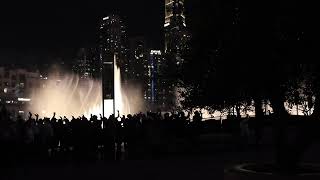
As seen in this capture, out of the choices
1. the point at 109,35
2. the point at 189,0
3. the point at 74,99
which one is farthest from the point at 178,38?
the point at 109,35

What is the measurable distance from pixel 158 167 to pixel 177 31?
16.8 ft

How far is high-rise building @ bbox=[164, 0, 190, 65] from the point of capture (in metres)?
12.2

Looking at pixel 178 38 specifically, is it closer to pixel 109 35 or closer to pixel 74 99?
pixel 74 99

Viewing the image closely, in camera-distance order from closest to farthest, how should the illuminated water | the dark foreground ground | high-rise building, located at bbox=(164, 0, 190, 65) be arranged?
high-rise building, located at bbox=(164, 0, 190, 65) < the dark foreground ground < the illuminated water

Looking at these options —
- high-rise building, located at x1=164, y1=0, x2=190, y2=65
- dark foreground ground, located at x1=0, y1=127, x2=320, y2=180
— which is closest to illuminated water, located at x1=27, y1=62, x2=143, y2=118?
dark foreground ground, located at x1=0, y1=127, x2=320, y2=180

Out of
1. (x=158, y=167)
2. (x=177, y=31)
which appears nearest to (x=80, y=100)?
(x=158, y=167)

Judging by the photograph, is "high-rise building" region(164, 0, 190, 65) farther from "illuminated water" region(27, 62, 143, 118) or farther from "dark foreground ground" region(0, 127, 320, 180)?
"illuminated water" region(27, 62, 143, 118)

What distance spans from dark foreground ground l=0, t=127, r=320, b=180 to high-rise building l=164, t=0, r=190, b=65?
10.7ft

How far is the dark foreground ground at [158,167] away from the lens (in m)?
15.3

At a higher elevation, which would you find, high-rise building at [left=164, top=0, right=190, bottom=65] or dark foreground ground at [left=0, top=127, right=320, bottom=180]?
high-rise building at [left=164, top=0, right=190, bottom=65]

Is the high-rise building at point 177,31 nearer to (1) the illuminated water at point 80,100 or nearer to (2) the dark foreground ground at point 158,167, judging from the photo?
(2) the dark foreground ground at point 158,167

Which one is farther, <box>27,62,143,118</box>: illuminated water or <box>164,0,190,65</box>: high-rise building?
<box>27,62,143,118</box>: illuminated water

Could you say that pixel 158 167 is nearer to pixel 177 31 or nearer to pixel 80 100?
pixel 177 31

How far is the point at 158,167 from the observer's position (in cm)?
1742
